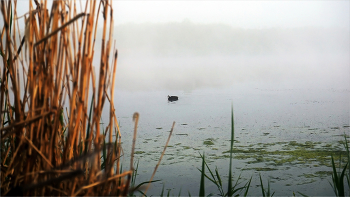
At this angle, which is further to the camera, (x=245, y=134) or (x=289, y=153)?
(x=245, y=134)

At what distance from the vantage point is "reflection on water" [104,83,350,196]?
9.03 feet

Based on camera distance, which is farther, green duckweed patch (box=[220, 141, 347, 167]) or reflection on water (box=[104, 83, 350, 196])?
green duckweed patch (box=[220, 141, 347, 167])

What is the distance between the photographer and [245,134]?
3779 mm

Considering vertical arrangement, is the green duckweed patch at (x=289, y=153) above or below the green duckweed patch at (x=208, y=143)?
below

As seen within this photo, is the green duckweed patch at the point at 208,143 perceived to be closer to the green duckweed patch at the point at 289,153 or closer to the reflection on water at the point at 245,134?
the reflection on water at the point at 245,134

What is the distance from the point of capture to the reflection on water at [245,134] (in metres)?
2.75

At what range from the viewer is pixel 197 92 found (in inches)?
268

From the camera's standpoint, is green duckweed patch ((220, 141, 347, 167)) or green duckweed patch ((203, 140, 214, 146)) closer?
green duckweed patch ((220, 141, 347, 167))

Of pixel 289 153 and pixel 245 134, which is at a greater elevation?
pixel 245 134

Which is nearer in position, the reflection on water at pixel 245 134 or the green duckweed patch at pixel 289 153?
the reflection on water at pixel 245 134

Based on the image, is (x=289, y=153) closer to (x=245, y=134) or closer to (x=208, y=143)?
(x=245, y=134)

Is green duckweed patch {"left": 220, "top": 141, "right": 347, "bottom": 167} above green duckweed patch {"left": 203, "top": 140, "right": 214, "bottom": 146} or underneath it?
underneath

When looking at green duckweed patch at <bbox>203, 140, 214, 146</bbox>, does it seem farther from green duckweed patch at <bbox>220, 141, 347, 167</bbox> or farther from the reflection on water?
green duckweed patch at <bbox>220, 141, 347, 167</bbox>

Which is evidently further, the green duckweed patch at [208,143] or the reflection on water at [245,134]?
the green duckweed patch at [208,143]
